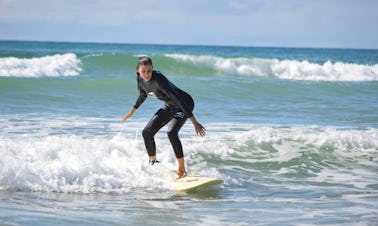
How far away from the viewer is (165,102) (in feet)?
25.5

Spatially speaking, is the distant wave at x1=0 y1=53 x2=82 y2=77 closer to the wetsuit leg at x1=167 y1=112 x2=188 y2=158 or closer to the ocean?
the ocean

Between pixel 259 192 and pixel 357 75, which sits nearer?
pixel 259 192

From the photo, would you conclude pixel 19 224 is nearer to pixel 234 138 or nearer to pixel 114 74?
pixel 234 138

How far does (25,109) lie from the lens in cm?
1442

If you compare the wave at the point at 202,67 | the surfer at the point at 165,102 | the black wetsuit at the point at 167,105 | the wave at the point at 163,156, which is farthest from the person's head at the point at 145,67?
the wave at the point at 202,67

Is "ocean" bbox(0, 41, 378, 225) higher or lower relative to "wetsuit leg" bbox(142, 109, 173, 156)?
lower

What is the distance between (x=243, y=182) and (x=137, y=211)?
237 cm

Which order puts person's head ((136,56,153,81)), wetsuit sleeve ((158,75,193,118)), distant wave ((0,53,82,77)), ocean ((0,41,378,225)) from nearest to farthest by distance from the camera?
ocean ((0,41,378,225))
person's head ((136,56,153,81))
wetsuit sleeve ((158,75,193,118))
distant wave ((0,53,82,77))

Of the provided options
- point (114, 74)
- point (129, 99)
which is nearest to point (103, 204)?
point (129, 99)

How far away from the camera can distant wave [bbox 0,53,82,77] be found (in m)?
24.9

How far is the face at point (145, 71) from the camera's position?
7.33 m

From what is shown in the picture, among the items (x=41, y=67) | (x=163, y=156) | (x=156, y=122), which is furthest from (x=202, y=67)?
(x=156, y=122)

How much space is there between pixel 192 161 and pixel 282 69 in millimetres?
26265

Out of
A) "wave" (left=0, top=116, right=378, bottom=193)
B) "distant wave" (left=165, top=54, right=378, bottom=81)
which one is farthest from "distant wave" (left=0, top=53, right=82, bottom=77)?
"wave" (left=0, top=116, right=378, bottom=193)
